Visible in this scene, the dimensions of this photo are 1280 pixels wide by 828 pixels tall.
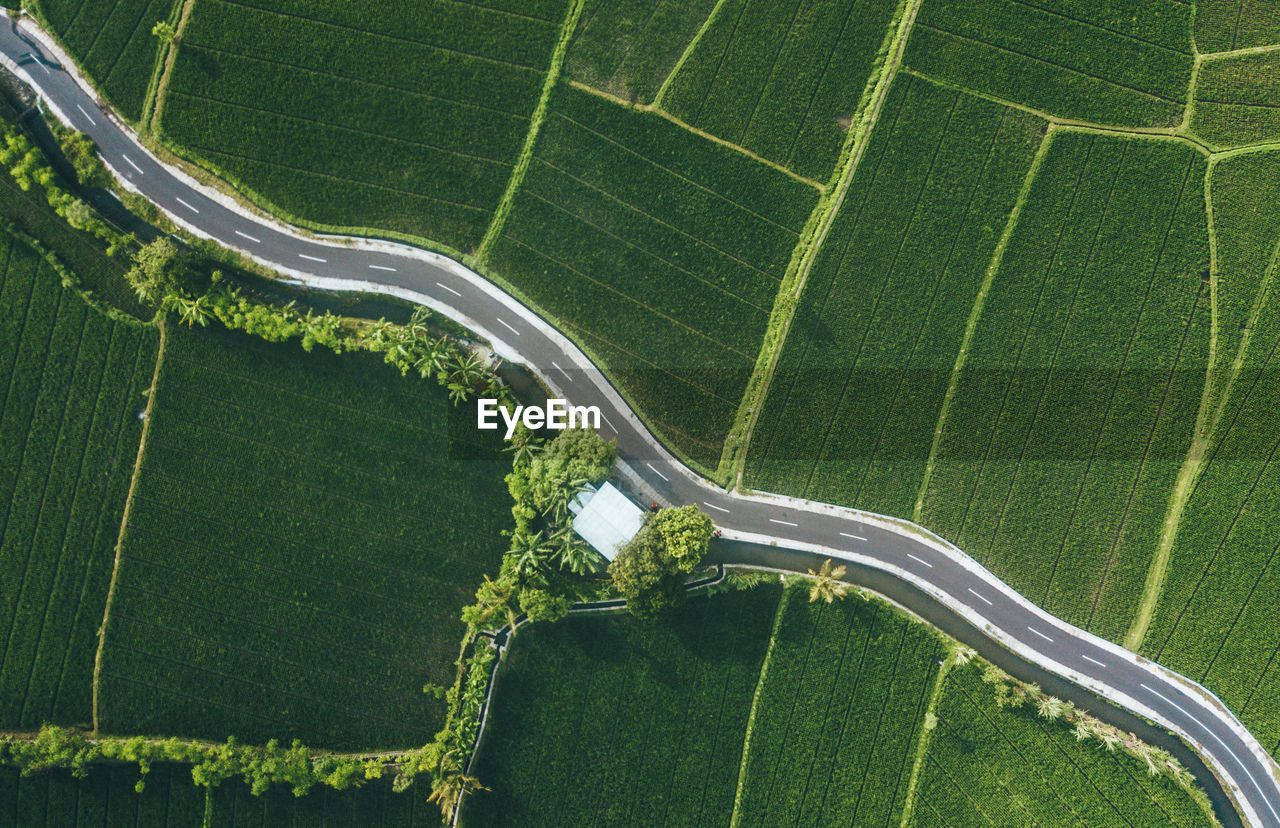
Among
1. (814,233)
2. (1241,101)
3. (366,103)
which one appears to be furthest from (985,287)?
(366,103)

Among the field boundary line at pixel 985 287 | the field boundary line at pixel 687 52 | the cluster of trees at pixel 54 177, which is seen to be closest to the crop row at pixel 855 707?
the field boundary line at pixel 985 287

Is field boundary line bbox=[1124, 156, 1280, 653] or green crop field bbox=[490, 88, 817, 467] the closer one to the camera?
field boundary line bbox=[1124, 156, 1280, 653]

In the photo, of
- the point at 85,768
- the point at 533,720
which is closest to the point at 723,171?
the point at 533,720

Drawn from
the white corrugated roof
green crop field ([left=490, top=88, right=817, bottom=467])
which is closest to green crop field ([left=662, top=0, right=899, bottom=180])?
green crop field ([left=490, top=88, right=817, bottom=467])

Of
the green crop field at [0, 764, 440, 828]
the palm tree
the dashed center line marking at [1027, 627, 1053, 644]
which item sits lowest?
the green crop field at [0, 764, 440, 828]

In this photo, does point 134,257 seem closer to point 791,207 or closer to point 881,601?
point 791,207

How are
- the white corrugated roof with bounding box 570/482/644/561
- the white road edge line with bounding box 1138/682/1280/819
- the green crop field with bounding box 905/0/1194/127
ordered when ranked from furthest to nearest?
the green crop field with bounding box 905/0/1194/127 < the white road edge line with bounding box 1138/682/1280/819 < the white corrugated roof with bounding box 570/482/644/561

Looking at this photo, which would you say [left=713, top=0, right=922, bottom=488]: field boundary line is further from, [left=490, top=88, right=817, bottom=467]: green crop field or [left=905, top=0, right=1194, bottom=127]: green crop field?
[left=905, top=0, right=1194, bottom=127]: green crop field
